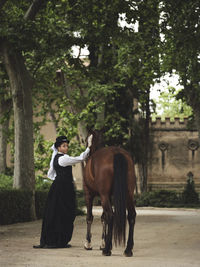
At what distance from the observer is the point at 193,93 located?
113 ft

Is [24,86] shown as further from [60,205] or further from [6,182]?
[60,205]

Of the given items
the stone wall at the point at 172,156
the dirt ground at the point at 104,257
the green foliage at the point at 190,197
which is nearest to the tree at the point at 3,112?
the dirt ground at the point at 104,257

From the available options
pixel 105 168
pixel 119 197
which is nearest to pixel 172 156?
pixel 105 168

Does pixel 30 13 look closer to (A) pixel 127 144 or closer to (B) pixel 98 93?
(B) pixel 98 93

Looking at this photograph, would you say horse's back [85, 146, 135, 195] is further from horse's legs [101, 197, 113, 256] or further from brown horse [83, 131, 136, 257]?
horse's legs [101, 197, 113, 256]

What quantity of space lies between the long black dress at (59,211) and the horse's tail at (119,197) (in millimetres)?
1605

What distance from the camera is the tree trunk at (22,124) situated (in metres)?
19.0

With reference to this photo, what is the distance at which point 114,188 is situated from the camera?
881 centimetres

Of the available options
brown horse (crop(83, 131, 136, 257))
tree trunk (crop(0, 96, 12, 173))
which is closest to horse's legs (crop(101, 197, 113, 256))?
brown horse (crop(83, 131, 136, 257))

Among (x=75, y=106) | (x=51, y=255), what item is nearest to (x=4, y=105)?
(x=75, y=106)

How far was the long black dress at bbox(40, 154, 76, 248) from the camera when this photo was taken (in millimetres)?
10086

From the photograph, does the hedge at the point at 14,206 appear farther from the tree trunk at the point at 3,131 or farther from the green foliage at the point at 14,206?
the tree trunk at the point at 3,131

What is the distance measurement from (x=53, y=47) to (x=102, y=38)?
1715 mm

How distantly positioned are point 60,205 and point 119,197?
195cm
